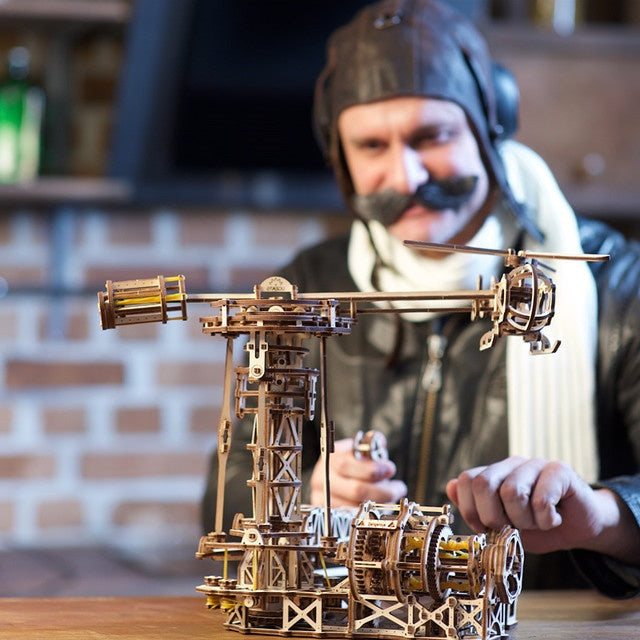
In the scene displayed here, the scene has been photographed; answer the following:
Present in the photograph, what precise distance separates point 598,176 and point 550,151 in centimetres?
9

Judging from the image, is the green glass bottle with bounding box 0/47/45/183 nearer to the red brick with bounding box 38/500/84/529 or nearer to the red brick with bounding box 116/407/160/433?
the red brick with bounding box 116/407/160/433

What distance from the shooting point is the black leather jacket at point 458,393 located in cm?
124

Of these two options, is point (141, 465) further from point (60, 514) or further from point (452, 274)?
point (452, 274)

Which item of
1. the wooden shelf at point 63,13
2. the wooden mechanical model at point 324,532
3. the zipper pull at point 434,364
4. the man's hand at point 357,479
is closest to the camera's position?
the wooden mechanical model at point 324,532

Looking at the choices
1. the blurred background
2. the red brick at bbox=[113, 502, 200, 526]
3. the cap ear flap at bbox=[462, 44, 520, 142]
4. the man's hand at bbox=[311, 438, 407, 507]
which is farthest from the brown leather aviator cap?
the red brick at bbox=[113, 502, 200, 526]

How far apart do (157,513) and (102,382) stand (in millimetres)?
234

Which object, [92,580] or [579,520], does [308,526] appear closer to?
[579,520]

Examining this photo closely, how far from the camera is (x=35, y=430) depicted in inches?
77.1

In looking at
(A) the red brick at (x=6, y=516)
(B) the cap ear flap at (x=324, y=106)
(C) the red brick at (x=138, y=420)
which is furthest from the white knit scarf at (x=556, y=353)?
(A) the red brick at (x=6, y=516)

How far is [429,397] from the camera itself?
1.28m

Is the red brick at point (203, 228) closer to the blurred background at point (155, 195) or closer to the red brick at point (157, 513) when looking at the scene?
the blurred background at point (155, 195)

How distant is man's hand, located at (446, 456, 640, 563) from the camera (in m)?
0.87

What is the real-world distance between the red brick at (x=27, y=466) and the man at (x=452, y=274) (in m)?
0.80

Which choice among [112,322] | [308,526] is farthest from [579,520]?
[112,322]
